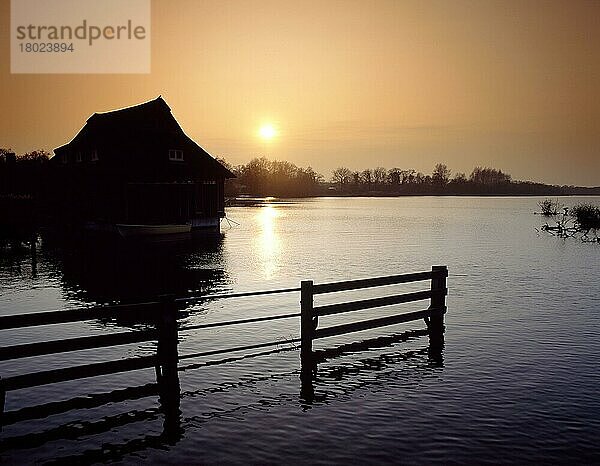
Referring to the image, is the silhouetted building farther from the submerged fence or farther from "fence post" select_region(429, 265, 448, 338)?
the submerged fence

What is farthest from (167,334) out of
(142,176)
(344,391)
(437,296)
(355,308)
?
(142,176)

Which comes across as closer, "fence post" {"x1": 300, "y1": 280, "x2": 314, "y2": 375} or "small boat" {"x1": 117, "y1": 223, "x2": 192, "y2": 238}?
"fence post" {"x1": 300, "y1": 280, "x2": 314, "y2": 375}

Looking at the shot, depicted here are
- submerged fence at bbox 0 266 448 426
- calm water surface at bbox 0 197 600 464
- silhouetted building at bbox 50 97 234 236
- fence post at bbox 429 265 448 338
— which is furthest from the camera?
silhouetted building at bbox 50 97 234 236

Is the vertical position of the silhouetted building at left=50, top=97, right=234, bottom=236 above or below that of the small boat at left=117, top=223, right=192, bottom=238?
above

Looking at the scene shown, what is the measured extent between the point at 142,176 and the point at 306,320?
152ft

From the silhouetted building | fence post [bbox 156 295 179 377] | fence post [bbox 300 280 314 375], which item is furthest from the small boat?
fence post [bbox 156 295 179 377]

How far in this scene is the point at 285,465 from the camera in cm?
952

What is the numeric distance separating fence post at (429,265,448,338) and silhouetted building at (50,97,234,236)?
41.6 metres

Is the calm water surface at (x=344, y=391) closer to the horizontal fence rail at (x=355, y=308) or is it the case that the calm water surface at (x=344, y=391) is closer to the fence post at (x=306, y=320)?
the fence post at (x=306, y=320)

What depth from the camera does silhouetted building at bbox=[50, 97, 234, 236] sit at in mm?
56625

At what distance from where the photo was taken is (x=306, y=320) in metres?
14.1

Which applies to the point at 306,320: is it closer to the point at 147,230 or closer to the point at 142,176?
the point at 147,230

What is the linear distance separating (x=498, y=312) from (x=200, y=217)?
1685 inches

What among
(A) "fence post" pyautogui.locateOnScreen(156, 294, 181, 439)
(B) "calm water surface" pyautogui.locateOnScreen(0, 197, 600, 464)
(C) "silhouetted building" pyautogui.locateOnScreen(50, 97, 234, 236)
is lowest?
(B) "calm water surface" pyautogui.locateOnScreen(0, 197, 600, 464)
